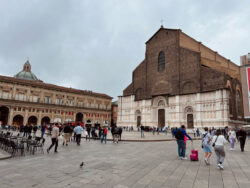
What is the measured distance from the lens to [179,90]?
34.6 metres

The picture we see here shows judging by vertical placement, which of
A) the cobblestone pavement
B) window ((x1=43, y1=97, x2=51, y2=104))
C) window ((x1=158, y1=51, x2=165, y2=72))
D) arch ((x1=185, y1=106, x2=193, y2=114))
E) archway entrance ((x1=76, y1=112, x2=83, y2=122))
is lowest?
the cobblestone pavement

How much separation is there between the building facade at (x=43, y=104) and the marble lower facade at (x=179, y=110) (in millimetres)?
9451

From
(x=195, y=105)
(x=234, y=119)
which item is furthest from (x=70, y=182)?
(x=234, y=119)

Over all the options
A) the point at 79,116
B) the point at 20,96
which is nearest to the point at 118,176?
the point at 20,96

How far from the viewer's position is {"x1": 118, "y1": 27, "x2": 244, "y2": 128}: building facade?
99.3 ft

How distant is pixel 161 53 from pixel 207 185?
37.3 meters

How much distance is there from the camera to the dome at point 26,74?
193ft

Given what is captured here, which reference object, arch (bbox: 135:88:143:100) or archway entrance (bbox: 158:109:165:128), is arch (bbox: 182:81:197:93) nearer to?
archway entrance (bbox: 158:109:165:128)

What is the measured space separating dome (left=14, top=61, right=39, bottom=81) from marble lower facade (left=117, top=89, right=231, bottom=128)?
→ 118 feet

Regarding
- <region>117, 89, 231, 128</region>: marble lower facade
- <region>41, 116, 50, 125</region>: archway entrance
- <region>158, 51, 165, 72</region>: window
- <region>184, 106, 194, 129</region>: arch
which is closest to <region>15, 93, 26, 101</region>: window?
<region>41, 116, 50, 125</region>: archway entrance

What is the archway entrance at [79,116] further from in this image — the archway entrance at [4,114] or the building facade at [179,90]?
the archway entrance at [4,114]

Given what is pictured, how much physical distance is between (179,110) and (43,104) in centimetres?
3383

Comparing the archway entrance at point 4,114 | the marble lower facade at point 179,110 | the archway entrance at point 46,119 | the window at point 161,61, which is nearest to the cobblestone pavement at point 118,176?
the marble lower facade at point 179,110

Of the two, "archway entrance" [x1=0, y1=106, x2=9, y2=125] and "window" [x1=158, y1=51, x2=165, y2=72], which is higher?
"window" [x1=158, y1=51, x2=165, y2=72]
